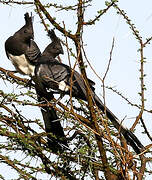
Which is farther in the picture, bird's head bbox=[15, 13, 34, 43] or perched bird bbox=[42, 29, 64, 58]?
bird's head bbox=[15, 13, 34, 43]

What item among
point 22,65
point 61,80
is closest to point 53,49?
point 22,65

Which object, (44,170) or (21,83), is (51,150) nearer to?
(44,170)

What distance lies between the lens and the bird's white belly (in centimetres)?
362

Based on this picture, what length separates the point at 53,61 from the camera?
362 centimetres

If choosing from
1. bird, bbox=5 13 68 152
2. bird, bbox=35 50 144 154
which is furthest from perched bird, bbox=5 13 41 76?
bird, bbox=35 50 144 154

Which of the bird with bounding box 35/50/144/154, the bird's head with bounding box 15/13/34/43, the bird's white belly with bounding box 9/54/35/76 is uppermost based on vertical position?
the bird's head with bounding box 15/13/34/43

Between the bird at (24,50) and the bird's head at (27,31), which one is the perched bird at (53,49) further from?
the bird's head at (27,31)

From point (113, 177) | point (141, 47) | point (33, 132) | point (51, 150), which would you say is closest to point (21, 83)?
point (33, 132)

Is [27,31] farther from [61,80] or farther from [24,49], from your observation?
[61,80]

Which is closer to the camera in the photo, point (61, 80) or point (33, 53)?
point (61, 80)

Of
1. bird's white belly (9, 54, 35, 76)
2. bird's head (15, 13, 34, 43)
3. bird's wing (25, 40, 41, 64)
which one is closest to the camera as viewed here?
bird's white belly (9, 54, 35, 76)

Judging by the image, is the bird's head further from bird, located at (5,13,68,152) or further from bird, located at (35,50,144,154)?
bird, located at (35,50,144,154)

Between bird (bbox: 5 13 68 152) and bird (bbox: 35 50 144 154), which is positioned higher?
bird (bbox: 5 13 68 152)

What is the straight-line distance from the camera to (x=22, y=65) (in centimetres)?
367
